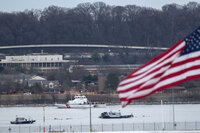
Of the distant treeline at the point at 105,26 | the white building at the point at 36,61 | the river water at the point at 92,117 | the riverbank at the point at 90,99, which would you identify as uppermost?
the distant treeline at the point at 105,26

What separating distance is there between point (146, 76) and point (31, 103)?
54.7 metres

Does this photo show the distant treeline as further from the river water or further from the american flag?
the american flag

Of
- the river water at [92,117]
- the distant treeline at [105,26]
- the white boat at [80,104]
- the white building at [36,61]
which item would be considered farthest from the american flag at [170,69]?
the distant treeline at [105,26]

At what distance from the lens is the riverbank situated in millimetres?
66188

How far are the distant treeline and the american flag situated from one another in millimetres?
98333

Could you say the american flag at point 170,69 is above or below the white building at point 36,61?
below

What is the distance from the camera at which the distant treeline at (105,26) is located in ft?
382

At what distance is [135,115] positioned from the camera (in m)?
50.3

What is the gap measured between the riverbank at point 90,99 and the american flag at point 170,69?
167ft

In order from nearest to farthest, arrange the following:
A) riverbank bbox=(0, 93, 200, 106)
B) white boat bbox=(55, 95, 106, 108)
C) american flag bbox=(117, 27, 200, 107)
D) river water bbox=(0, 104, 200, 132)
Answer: american flag bbox=(117, 27, 200, 107)
river water bbox=(0, 104, 200, 132)
white boat bbox=(55, 95, 106, 108)
riverbank bbox=(0, 93, 200, 106)

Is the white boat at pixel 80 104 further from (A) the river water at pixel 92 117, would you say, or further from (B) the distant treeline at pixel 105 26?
(B) the distant treeline at pixel 105 26

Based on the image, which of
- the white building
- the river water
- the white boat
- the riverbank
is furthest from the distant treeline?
the river water

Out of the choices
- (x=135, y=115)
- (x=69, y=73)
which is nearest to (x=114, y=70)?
(x=69, y=73)

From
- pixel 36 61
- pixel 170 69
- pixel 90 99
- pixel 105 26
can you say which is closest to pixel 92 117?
pixel 90 99
